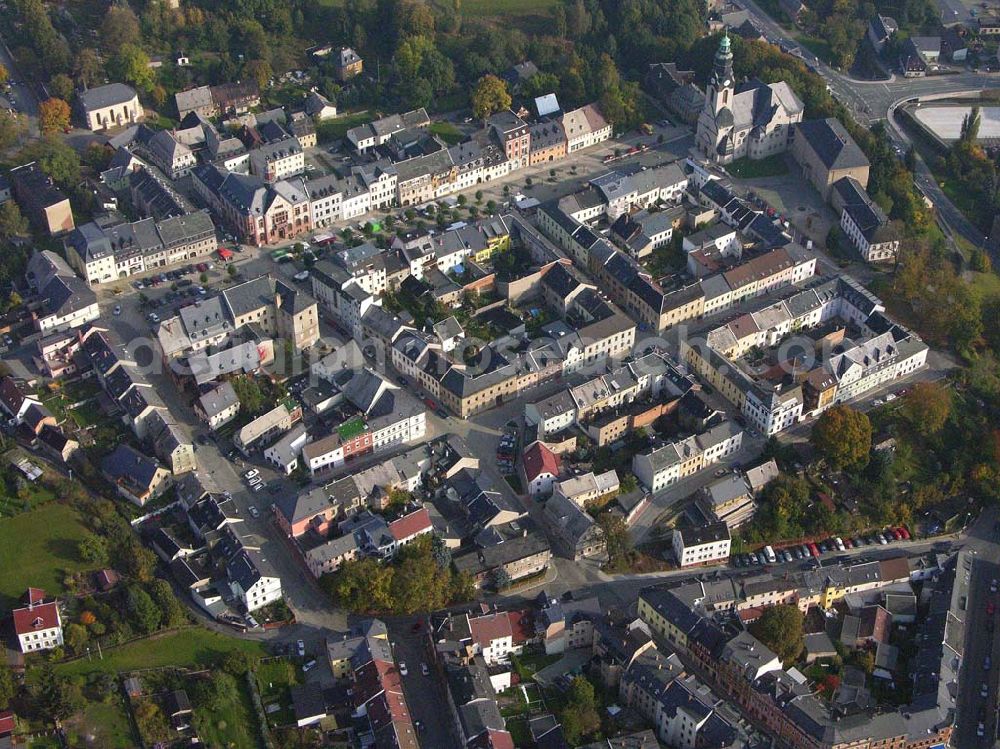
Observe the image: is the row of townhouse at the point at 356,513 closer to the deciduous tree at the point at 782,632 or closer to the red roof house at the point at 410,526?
the red roof house at the point at 410,526

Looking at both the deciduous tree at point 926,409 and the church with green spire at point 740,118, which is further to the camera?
the church with green spire at point 740,118

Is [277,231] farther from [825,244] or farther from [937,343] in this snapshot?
[937,343]

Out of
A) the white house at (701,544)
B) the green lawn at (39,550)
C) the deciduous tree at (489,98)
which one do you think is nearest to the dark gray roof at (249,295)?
the green lawn at (39,550)

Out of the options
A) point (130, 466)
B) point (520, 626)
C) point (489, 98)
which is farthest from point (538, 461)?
point (489, 98)

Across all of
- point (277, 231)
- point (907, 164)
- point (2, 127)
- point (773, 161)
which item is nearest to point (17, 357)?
point (277, 231)

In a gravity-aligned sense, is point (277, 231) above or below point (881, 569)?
above

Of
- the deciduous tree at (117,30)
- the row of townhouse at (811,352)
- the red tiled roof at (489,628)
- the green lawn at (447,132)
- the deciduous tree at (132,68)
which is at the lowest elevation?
the red tiled roof at (489,628)
